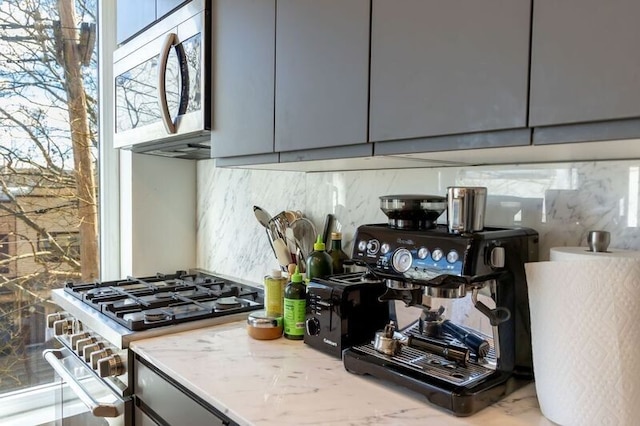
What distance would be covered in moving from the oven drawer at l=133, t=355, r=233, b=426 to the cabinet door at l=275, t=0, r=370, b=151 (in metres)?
Answer: 0.68

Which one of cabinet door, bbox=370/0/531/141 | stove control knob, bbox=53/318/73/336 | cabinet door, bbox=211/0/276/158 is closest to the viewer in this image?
cabinet door, bbox=370/0/531/141

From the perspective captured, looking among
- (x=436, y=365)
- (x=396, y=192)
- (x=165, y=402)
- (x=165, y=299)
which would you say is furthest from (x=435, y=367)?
(x=165, y=299)

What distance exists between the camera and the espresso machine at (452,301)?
95 centimetres

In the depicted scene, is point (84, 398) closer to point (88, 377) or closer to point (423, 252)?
point (88, 377)

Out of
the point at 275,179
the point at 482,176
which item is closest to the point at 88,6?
the point at 275,179

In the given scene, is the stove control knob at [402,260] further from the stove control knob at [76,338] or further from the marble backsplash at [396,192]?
the stove control knob at [76,338]

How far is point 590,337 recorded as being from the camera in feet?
2.76

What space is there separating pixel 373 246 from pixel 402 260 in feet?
0.29

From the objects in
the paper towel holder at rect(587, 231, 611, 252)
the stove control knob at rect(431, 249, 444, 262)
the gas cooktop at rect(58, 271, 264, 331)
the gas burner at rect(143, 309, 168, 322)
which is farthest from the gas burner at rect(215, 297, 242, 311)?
the paper towel holder at rect(587, 231, 611, 252)

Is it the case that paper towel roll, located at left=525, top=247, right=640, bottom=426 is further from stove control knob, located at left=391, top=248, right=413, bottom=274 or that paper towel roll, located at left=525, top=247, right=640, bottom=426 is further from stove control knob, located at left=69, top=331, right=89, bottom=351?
stove control knob, located at left=69, top=331, right=89, bottom=351

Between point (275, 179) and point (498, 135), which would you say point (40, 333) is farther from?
point (498, 135)

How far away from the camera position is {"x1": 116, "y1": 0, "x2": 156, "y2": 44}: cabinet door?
74.4 inches

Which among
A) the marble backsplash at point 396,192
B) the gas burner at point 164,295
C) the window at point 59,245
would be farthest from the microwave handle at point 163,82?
the window at point 59,245

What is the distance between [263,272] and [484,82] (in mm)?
1383
